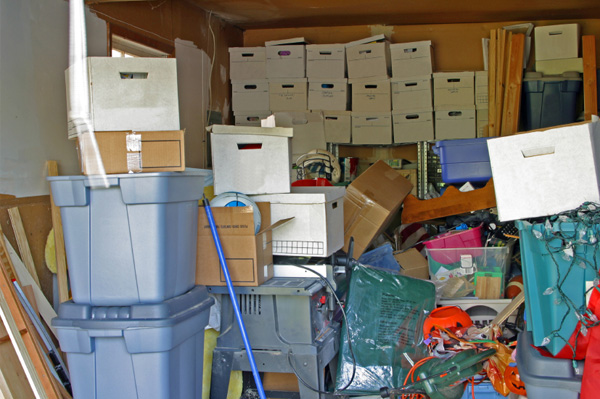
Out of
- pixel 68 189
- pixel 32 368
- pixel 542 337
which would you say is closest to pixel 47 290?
pixel 32 368

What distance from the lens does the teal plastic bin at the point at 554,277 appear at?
183 centimetres

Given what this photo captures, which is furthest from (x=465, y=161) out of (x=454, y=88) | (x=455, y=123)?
(x=454, y=88)

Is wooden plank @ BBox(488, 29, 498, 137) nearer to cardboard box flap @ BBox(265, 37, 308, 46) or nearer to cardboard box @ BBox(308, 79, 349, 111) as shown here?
cardboard box @ BBox(308, 79, 349, 111)

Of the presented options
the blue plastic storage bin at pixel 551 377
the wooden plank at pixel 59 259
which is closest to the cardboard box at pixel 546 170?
the blue plastic storage bin at pixel 551 377

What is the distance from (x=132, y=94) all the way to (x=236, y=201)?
66 centimetres

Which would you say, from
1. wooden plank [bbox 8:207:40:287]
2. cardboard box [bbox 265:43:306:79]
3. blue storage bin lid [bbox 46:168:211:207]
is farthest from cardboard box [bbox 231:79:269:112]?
blue storage bin lid [bbox 46:168:211:207]

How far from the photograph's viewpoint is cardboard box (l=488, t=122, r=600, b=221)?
1913 mm

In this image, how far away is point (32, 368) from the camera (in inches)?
85.0

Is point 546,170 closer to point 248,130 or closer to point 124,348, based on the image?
point 248,130

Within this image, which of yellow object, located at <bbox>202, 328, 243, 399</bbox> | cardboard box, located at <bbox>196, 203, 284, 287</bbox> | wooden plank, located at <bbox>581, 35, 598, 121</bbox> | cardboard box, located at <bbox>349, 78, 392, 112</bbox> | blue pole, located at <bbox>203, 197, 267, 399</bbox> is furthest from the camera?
cardboard box, located at <bbox>349, 78, 392, 112</bbox>

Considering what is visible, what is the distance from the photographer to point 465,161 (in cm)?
395

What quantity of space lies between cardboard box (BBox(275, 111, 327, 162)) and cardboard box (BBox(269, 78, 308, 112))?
68 millimetres

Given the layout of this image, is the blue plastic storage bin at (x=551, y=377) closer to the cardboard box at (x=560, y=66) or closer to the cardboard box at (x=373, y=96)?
the cardboard box at (x=373, y=96)

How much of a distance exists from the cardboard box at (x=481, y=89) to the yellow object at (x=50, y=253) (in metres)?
3.57
